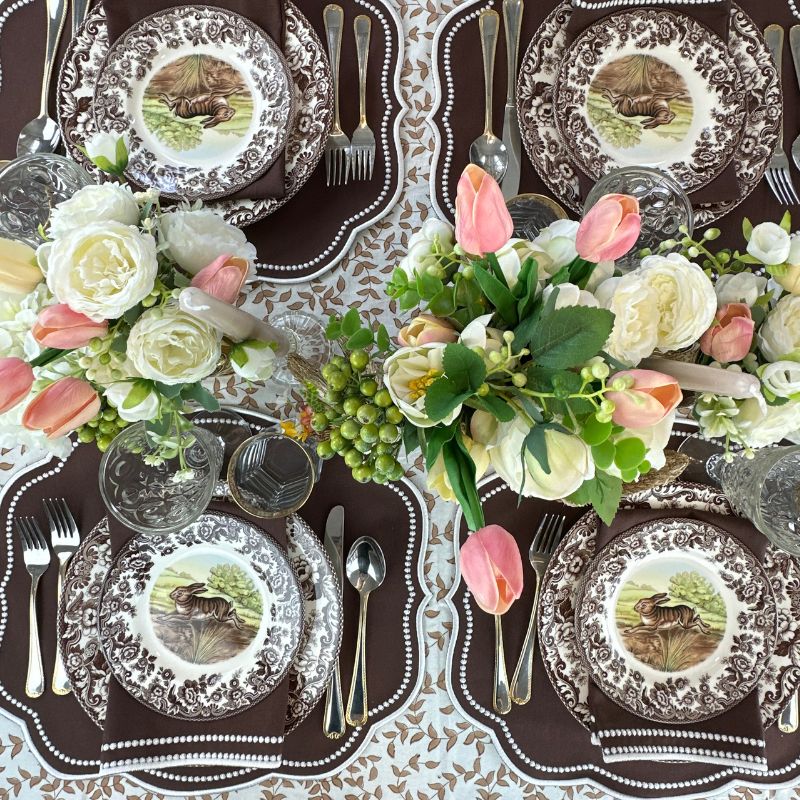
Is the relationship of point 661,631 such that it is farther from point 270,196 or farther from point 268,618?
point 270,196

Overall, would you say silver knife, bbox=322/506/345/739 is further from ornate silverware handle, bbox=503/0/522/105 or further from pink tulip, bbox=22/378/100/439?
ornate silverware handle, bbox=503/0/522/105

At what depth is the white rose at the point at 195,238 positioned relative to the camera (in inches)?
22.8

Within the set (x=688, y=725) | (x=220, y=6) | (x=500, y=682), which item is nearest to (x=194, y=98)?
(x=220, y=6)

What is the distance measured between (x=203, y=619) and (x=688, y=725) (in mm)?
696

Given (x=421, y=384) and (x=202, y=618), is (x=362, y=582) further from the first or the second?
(x=421, y=384)

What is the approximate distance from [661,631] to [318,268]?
0.72m

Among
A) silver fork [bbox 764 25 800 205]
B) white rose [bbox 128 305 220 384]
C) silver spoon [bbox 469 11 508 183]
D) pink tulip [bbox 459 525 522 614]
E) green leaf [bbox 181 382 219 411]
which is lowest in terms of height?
pink tulip [bbox 459 525 522 614]

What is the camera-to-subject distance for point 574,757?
35.3 inches

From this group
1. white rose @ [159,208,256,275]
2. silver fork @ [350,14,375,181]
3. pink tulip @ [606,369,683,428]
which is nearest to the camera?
pink tulip @ [606,369,683,428]

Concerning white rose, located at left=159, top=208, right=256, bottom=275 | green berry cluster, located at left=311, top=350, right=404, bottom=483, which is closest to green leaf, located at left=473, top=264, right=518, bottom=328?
green berry cluster, located at left=311, top=350, right=404, bottom=483

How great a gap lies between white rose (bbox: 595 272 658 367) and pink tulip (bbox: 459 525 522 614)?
0.62 feet

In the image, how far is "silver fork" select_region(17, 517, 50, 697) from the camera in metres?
0.90

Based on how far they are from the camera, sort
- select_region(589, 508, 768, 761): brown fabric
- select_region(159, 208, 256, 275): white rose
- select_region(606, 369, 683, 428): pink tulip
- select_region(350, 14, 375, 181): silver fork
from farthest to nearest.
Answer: select_region(350, 14, 375, 181): silver fork, select_region(589, 508, 768, 761): brown fabric, select_region(159, 208, 256, 275): white rose, select_region(606, 369, 683, 428): pink tulip

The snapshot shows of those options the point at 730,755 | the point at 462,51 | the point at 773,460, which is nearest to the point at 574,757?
the point at 730,755
